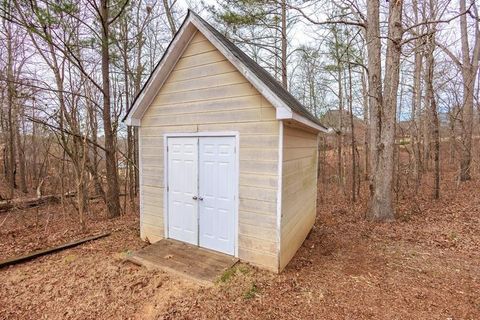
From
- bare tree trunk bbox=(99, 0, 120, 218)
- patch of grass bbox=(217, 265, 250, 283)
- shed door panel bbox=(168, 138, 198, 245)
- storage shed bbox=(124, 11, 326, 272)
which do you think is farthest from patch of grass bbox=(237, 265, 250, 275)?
bare tree trunk bbox=(99, 0, 120, 218)

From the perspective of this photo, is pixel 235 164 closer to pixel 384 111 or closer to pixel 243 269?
pixel 243 269

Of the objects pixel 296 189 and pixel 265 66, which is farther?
pixel 265 66

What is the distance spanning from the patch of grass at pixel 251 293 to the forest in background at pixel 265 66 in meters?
5.05

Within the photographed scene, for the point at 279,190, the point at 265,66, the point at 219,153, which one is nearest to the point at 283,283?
the point at 279,190

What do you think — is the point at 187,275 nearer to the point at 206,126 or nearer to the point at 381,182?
the point at 206,126

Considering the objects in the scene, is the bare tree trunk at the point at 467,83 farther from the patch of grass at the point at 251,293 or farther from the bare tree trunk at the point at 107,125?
the bare tree trunk at the point at 107,125

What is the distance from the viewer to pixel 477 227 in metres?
6.33

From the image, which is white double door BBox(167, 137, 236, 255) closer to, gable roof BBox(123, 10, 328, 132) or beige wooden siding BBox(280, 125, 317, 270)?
beige wooden siding BBox(280, 125, 317, 270)

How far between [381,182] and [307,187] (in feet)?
8.44

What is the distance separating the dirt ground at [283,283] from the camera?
341 cm

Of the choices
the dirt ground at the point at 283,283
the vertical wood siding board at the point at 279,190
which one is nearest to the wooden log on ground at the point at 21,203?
the dirt ground at the point at 283,283

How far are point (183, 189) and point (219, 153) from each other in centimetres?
120

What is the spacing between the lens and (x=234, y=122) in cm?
454

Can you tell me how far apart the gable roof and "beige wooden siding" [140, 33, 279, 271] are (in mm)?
164
